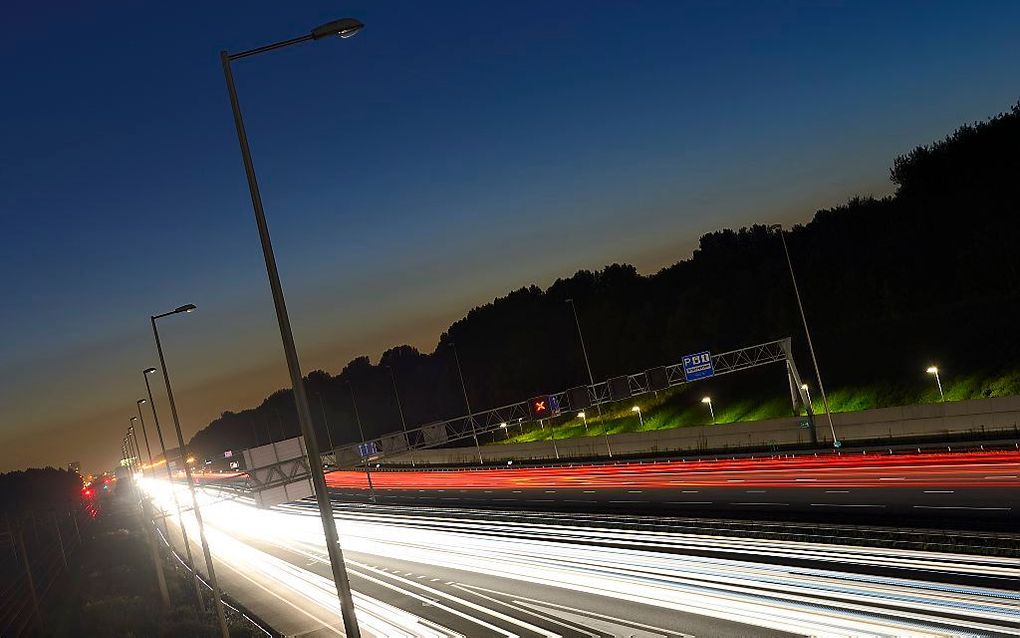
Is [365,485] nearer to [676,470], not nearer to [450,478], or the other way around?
[450,478]

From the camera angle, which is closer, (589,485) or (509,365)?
(589,485)

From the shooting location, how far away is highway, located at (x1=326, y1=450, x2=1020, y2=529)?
107 ft

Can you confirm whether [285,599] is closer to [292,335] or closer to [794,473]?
[794,473]

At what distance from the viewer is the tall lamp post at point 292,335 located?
1417 centimetres

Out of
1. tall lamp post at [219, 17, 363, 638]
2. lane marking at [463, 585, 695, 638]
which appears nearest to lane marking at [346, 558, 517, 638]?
lane marking at [463, 585, 695, 638]

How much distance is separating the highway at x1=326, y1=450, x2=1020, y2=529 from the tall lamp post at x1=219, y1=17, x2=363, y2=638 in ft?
71.2

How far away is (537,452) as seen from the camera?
86125mm

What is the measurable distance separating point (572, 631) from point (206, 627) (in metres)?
19.8

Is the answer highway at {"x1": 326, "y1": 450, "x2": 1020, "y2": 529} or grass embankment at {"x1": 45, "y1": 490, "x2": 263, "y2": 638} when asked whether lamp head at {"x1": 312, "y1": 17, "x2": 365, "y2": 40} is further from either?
grass embankment at {"x1": 45, "y1": 490, "x2": 263, "y2": 638}

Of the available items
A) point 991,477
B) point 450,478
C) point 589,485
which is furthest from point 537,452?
point 991,477

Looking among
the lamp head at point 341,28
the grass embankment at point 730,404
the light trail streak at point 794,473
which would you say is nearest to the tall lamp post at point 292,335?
the lamp head at point 341,28

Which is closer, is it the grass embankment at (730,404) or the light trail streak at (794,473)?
the light trail streak at (794,473)

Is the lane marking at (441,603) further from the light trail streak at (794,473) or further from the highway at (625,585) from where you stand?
the light trail streak at (794,473)

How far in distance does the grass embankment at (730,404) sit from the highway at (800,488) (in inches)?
381
